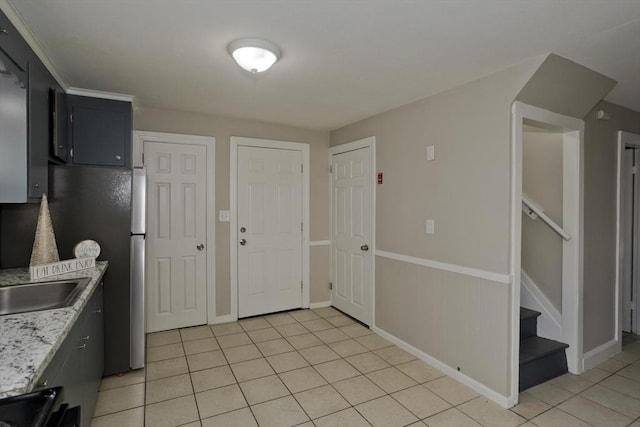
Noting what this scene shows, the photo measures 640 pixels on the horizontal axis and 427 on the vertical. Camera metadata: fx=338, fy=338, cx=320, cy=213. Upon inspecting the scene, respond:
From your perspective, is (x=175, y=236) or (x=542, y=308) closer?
(x=542, y=308)

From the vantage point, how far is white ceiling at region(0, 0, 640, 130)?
5.38 feet

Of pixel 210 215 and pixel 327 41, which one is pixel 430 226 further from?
pixel 210 215

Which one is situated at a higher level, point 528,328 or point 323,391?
point 528,328

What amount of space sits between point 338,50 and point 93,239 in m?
2.22

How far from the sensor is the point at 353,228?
3.94m

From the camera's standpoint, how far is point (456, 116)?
2666 mm

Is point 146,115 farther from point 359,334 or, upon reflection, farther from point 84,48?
point 359,334

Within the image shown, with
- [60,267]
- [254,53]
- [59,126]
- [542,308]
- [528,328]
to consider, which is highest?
[254,53]

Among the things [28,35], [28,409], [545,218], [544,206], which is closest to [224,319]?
[28,35]

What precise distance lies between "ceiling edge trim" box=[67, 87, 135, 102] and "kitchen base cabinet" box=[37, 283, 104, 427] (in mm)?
1632

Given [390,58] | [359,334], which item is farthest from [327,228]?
[390,58]

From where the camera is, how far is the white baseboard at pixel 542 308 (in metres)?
2.91

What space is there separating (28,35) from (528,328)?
4.18 meters

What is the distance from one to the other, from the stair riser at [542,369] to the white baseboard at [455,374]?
0.31 metres
